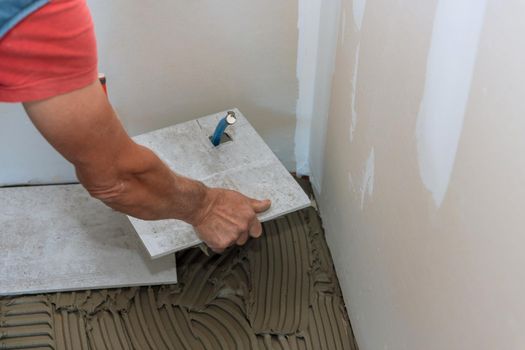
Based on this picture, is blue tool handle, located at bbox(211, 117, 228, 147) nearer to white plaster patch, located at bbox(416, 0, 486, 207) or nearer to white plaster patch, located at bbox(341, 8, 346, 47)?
white plaster patch, located at bbox(341, 8, 346, 47)

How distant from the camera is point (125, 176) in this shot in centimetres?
121

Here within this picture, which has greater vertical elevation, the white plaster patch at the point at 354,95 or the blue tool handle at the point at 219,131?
the white plaster patch at the point at 354,95

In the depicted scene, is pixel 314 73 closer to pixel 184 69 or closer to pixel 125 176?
pixel 184 69

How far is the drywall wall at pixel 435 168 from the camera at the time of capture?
30.2 inches

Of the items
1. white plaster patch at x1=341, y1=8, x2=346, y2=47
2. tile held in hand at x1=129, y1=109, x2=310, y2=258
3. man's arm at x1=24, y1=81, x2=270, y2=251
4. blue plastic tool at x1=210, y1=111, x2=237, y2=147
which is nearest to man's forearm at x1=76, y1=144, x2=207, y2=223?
man's arm at x1=24, y1=81, x2=270, y2=251

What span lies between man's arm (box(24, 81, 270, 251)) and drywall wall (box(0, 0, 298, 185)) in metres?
0.47

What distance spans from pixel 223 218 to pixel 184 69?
56cm

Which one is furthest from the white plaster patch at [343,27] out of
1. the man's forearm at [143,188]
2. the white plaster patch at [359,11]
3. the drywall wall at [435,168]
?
the man's forearm at [143,188]

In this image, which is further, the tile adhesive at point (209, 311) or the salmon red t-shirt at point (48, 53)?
the tile adhesive at point (209, 311)

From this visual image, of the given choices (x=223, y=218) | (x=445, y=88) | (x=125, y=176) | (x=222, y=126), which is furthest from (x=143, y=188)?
(x=445, y=88)

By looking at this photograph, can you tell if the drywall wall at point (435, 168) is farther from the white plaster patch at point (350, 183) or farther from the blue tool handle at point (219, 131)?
the blue tool handle at point (219, 131)

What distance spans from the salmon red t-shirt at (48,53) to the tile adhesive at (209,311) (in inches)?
38.3

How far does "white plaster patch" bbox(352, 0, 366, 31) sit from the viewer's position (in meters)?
1.34

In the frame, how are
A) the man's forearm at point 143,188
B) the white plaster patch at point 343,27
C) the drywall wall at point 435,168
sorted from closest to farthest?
A: the drywall wall at point 435,168 < the man's forearm at point 143,188 < the white plaster patch at point 343,27
